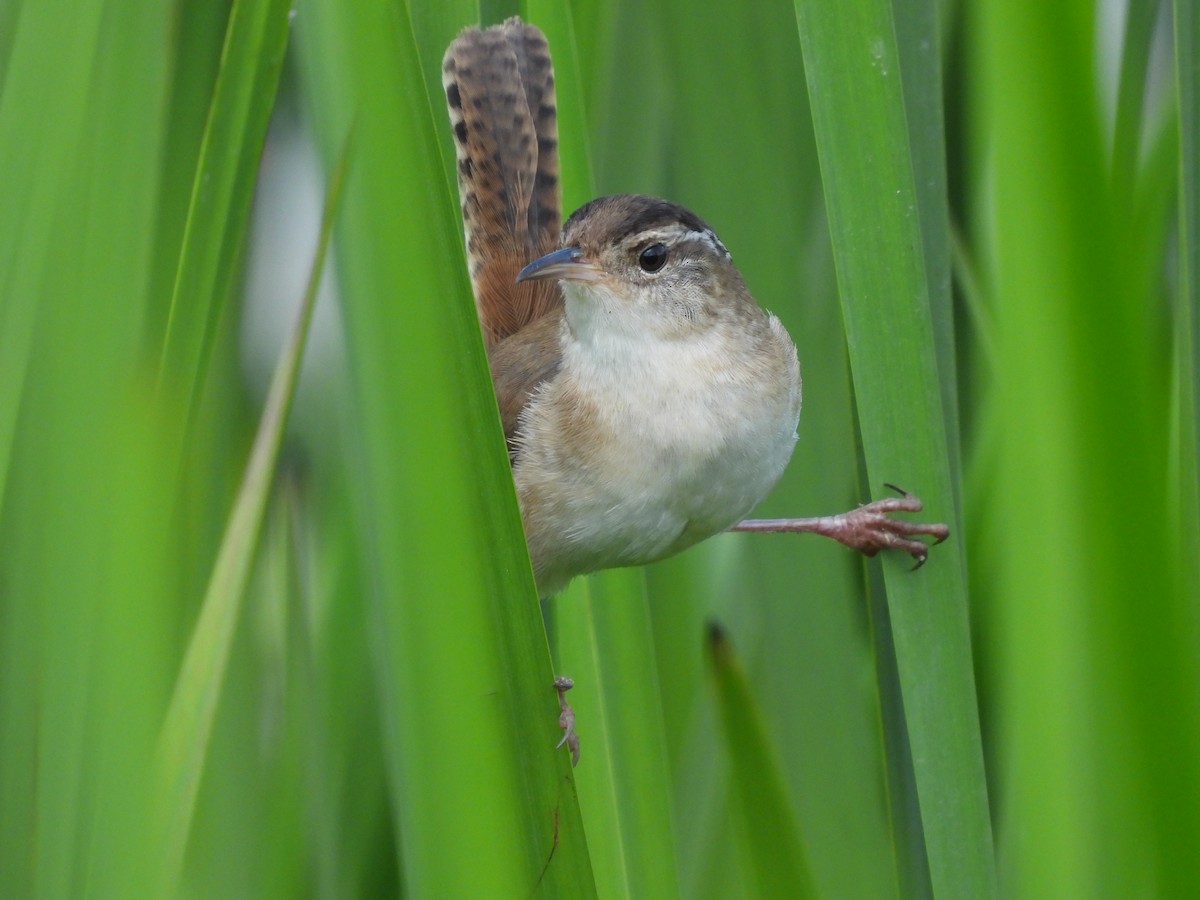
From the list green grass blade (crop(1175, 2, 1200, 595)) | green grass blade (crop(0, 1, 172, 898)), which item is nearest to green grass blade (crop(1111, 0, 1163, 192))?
green grass blade (crop(1175, 2, 1200, 595))

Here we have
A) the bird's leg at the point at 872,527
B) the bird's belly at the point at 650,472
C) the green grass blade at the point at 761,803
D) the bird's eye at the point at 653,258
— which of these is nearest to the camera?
the bird's leg at the point at 872,527

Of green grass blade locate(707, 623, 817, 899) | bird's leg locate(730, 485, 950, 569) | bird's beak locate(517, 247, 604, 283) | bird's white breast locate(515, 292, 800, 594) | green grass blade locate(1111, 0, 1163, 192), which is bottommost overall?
green grass blade locate(707, 623, 817, 899)

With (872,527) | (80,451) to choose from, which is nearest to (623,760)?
(872,527)

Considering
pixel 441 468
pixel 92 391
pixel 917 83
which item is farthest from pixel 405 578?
pixel 917 83

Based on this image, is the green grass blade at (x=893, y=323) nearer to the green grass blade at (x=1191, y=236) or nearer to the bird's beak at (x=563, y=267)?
the green grass blade at (x=1191, y=236)

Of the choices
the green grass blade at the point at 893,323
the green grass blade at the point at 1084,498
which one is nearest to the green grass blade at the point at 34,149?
the green grass blade at the point at 893,323

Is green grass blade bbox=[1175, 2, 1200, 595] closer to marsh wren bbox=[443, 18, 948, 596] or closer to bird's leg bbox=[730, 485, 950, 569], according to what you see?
bird's leg bbox=[730, 485, 950, 569]
